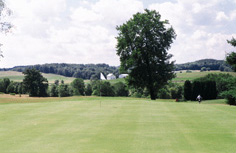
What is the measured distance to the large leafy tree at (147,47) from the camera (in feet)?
143

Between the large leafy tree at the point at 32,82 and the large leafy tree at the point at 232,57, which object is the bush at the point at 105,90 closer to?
the large leafy tree at the point at 32,82

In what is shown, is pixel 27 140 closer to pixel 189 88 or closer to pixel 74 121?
pixel 74 121

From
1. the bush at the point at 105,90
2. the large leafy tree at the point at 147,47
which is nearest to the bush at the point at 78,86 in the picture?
the bush at the point at 105,90

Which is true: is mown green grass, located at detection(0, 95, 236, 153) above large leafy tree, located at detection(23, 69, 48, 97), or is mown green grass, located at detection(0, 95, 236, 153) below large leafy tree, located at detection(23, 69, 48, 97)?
below

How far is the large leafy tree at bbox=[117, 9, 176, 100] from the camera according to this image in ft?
143

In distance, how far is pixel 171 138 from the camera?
463 inches

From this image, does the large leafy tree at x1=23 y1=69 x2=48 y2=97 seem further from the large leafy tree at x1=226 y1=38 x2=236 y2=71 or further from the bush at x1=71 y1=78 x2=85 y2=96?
the large leafy tree at x1=226 y1=38 x2=236 y2=71

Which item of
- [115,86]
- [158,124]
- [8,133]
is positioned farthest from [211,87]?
[8,133]

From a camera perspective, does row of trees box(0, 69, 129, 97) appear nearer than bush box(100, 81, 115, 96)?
Yes

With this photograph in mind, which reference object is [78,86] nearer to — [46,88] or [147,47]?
[46,88]

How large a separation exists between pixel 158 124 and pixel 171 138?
11.8ft

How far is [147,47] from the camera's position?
145 feet

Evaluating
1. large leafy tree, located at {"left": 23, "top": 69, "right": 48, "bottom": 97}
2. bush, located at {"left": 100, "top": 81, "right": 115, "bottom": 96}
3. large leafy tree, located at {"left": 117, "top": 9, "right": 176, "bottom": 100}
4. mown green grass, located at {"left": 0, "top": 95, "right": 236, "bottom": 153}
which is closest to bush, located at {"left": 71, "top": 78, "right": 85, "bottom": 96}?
bush, located at {"left": 100, "top": 81, "right": 115, "bottom": 96}

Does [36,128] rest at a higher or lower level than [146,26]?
lower
